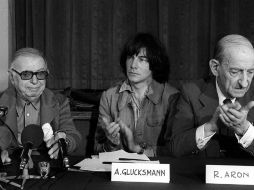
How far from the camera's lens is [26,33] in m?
3.50

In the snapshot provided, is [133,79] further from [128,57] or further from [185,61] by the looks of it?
[185,61]

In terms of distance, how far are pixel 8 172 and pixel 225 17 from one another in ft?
7.74

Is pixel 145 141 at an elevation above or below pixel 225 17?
below

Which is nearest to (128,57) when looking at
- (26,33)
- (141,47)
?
(141,47)

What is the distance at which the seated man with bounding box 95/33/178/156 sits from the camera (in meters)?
2.33

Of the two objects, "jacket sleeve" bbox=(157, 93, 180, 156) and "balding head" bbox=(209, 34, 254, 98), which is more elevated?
"balding head" bbox=(209, 34, 254, 98)

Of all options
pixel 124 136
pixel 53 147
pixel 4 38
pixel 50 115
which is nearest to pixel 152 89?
pixel 124 136

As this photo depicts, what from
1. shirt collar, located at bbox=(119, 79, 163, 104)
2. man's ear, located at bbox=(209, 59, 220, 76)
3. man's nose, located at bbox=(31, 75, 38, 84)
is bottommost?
shirt collar, located at bbox=(119, 79, 163, 104)

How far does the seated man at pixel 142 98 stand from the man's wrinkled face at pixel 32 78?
0.44 metres

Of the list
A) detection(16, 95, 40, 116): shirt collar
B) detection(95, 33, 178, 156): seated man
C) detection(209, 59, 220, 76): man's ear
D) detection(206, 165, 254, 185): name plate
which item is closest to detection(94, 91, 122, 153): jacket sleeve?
detection(95, 33, 178, 156): seated man

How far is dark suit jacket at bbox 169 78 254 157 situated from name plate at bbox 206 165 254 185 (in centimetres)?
46

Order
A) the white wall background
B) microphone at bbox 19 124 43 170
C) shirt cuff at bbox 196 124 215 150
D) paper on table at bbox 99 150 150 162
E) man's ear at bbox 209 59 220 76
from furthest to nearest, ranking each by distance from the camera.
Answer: the white wall background < man's ear at bbox 209 59 220 76 < shirt cuff at bbox 196 124 215 150 < paper on table at bbox 99 150 150 162 < microphone at bbox 19 124 43 170

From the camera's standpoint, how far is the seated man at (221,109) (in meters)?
1.76

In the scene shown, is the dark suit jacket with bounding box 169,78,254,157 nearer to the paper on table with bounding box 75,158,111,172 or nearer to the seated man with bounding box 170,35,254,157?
the seated man with bounding box 170,35,254,157
